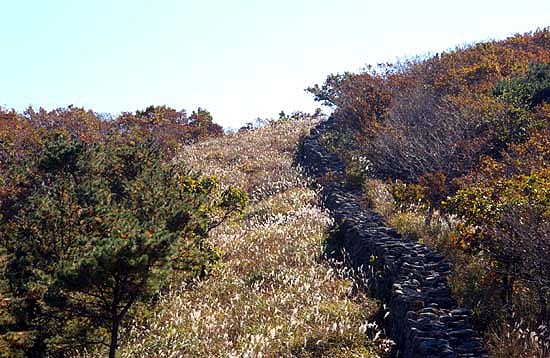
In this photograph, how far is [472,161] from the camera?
775 inches

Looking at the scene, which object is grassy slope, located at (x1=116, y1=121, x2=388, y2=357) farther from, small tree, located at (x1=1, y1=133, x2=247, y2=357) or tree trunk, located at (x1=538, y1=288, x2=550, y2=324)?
tree trunk, located at (x1=538, y1=288, x2=550, y2=324)

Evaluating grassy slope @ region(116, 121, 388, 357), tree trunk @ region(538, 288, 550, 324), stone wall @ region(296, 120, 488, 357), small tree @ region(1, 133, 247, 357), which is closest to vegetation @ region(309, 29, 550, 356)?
tree trunk @ region(538, 288, 550, 324)

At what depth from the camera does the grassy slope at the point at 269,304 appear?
9.67 metres

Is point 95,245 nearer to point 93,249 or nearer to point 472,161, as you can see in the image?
point 93,249

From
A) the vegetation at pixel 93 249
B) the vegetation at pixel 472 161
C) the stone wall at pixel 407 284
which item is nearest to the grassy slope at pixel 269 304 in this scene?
the stone wall at pixel 407 284

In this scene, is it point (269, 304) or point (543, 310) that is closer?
point (543, 310)

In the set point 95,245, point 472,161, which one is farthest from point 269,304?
point 472,161

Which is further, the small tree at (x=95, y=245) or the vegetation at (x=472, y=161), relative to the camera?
the vegetation at (x=472, y=161)

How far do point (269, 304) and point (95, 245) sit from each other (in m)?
4.45

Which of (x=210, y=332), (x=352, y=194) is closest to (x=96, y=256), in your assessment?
(x=210, y=332)

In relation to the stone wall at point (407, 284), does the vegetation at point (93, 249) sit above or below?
above

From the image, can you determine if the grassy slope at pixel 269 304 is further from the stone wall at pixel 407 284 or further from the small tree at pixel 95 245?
the small tree at pixel 95 245

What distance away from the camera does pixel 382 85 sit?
112 ft

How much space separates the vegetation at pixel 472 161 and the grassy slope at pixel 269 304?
2240 millimetres
